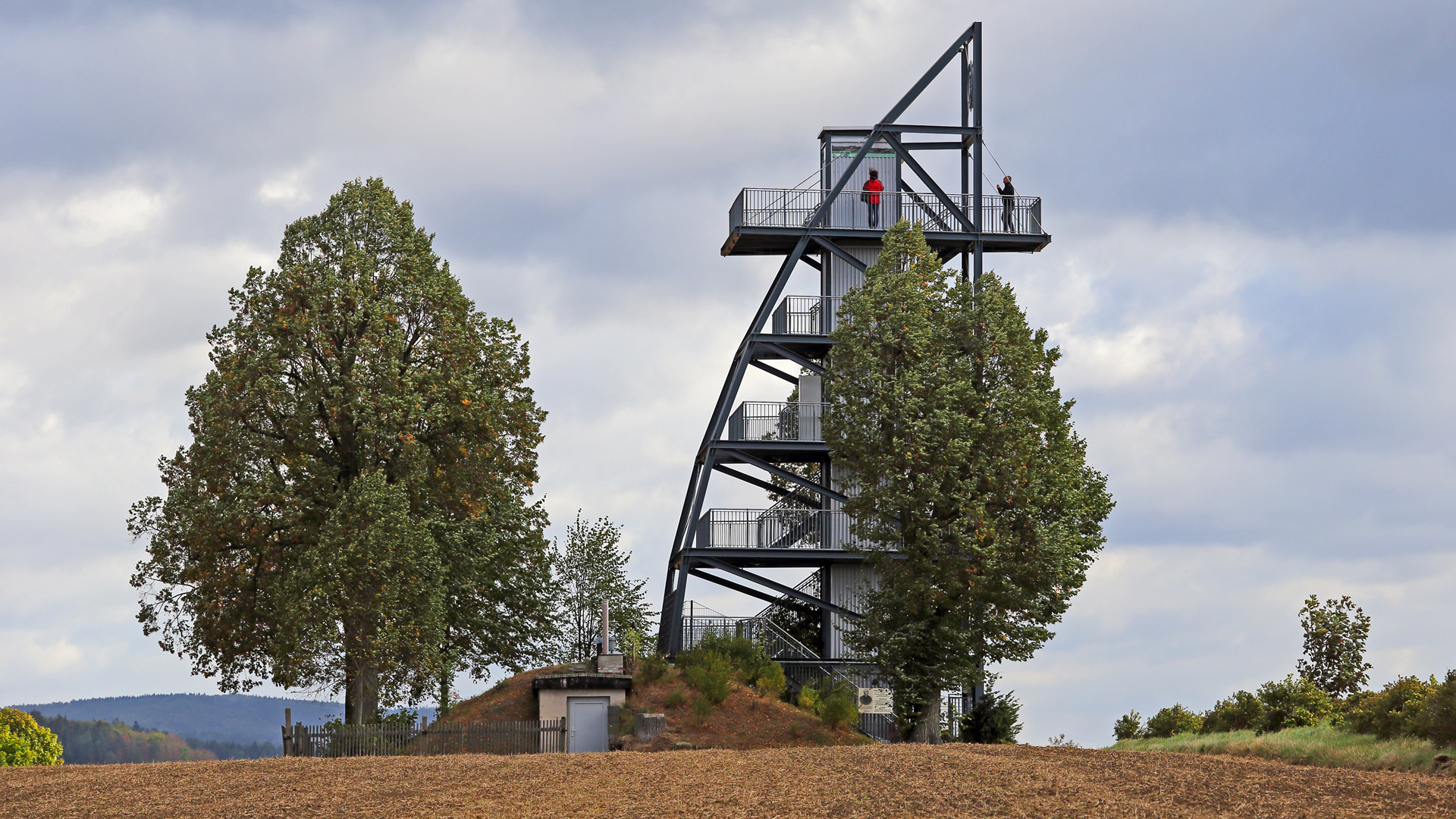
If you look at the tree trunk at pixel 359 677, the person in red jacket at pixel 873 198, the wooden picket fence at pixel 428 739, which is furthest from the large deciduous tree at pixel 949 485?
the tree trunk at pixel 359 677

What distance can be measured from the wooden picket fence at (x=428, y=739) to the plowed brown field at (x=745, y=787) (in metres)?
4.81

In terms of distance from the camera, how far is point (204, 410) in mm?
34719

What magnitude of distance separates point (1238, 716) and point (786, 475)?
45.8 ft

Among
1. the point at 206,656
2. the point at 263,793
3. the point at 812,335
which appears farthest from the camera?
the point at 812,335

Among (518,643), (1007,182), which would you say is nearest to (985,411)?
(1007,182)

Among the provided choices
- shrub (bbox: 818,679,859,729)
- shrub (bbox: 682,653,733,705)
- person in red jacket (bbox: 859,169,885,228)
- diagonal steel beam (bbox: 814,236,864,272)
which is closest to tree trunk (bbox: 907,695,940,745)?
shrub (bbox: 818,679,859,729)

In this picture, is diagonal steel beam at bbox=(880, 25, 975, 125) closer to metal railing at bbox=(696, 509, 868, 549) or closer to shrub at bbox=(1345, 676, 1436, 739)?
metal railing at bbox=(696, 509, 868, 549)

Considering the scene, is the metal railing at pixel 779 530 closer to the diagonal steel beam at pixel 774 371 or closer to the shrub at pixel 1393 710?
the diagonal steel beam at pixel 774 371

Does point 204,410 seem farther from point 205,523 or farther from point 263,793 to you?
point 263,793

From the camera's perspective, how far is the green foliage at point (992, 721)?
125ft

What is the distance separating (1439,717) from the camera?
24828 mm

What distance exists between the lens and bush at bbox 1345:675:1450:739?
26266mm

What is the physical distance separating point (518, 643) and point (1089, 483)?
692 inches

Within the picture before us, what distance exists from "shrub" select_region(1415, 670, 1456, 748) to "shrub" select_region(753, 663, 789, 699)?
52.8ft
